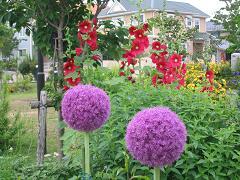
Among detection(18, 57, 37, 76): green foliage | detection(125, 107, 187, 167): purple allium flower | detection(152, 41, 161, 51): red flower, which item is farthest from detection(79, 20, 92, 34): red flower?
detection(18, 57, 37, 76): green foliage

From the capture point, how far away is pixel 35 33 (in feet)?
15.8

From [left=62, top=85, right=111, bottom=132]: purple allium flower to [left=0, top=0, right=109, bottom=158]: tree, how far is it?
2.04m

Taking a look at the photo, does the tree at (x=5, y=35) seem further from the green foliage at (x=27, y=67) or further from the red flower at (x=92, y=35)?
the green foliage at (x=27, y=67)

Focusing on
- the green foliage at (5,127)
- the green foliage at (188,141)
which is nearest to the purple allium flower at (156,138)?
the green foliage at (188,141)

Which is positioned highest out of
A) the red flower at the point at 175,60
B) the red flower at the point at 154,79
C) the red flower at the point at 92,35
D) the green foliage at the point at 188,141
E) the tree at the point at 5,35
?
the tree at the point at 5,35

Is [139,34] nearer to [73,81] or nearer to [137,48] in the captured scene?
[137,48]

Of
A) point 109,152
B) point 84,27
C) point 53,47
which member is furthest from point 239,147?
point 53,47

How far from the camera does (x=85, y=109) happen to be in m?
2.38

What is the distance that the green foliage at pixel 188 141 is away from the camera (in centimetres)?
299

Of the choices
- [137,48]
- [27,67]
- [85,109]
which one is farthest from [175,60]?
[27,67]

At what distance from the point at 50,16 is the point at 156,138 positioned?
9.06ft

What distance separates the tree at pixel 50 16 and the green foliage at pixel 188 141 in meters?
1.27

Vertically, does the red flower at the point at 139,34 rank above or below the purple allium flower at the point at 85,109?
above

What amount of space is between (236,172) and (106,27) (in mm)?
2212
